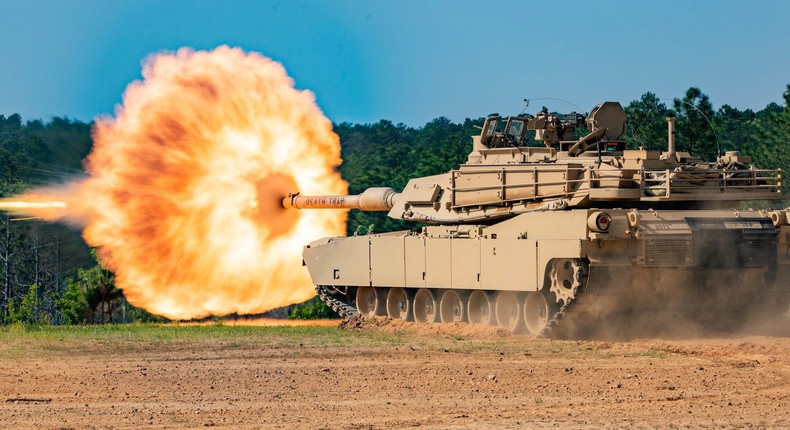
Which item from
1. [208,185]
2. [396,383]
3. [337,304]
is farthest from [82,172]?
[396,383]

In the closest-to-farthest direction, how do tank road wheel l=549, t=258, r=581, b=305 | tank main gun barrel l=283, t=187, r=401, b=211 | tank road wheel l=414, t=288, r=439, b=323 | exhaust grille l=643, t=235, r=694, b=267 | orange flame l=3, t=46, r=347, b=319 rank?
exhaust grille l=643, t=235, r=694, b=267, tank road wheel l=549, t=258, r=581, b=305, tank road wheel l=414, t=288, r=439, b=323, orange flame l=3, t=46, r=347, b=319, tank main gun barrel l=283, t=187, r=401, b=211

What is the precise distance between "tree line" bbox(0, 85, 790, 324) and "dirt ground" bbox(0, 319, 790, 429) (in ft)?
33.6

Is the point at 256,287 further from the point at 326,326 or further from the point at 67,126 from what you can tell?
the point at 67,126

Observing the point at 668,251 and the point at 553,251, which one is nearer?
the point at 668,251

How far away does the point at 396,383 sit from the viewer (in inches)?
731

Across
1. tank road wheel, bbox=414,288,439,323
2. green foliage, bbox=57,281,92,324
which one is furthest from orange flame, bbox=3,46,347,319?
green foliage, bbox=57,281,92,324

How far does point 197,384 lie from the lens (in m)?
18.5

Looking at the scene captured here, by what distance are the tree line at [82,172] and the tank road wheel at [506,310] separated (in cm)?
998

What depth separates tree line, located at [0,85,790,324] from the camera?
1435 inches

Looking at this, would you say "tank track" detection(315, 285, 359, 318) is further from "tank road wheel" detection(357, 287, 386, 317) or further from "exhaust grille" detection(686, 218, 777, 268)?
"exhaust grille" detection(686, 218, 777, 268)

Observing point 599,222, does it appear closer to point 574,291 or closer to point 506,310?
point 574,291

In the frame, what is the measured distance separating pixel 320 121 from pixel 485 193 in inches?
302

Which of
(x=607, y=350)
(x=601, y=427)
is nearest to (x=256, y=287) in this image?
(x=607, y=350)

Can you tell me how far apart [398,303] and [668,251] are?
858 centimetres
